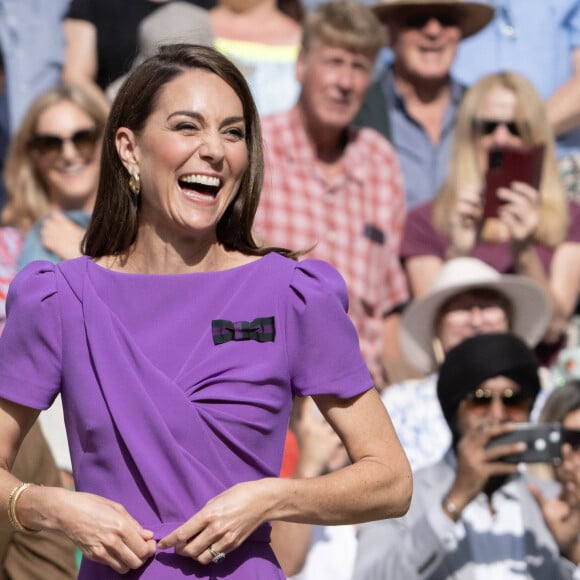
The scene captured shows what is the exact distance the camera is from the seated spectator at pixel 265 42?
6.40 metres

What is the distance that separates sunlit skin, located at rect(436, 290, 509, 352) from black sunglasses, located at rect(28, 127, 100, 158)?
1674 mm

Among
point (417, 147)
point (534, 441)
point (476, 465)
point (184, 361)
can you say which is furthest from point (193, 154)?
point (417, 147)

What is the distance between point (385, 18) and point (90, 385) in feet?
14.9

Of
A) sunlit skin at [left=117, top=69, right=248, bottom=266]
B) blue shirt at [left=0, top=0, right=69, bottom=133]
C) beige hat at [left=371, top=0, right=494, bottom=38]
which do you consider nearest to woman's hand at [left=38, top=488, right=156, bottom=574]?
sunlit skin at [left=117, top=69, right=248, bottom=266]

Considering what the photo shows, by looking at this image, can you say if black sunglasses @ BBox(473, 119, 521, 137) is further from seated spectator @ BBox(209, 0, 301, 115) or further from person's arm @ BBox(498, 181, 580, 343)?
seated spectator @ BBox(209, 0, 301, 115)

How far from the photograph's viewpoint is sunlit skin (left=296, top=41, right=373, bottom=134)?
6090 millimetres

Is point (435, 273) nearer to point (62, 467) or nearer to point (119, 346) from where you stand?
point (62, 467)

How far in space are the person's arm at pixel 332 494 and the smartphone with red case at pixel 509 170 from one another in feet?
12.1

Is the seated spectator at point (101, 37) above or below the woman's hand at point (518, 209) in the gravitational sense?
above

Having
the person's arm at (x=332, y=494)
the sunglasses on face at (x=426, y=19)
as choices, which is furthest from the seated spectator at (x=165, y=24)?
the person's arm at (x=332, y=494)

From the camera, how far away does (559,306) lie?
6.13 m

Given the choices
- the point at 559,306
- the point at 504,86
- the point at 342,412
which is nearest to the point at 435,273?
the point at 559,306

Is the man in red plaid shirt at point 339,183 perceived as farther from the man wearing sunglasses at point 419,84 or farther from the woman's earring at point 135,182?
the woman's earring at point 135,182

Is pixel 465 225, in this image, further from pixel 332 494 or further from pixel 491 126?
pixel 332 494
